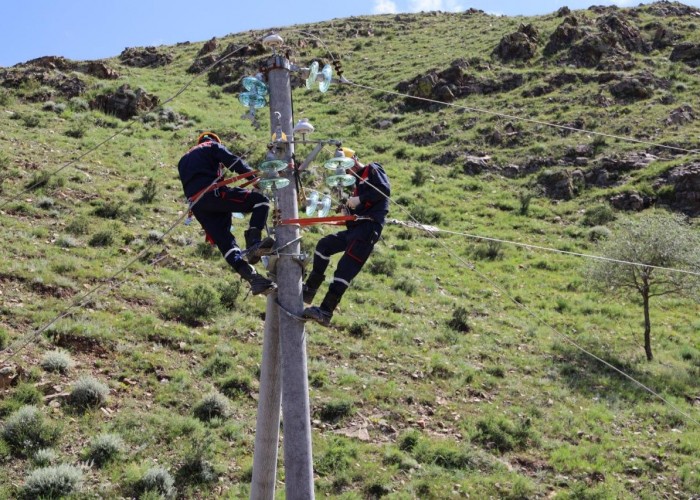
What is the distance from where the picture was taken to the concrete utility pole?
17.9ft

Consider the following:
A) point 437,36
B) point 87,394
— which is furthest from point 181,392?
point 437,36

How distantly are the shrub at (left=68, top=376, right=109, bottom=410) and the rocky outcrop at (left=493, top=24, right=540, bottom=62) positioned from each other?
127 feet

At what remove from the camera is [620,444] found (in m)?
12.7

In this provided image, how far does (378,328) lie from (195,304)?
4.35m

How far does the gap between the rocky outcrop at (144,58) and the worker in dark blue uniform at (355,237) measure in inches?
2031

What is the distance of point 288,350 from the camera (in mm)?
5691

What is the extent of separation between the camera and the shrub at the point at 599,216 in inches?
1053

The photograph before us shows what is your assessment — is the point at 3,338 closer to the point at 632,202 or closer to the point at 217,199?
the point at 217,199

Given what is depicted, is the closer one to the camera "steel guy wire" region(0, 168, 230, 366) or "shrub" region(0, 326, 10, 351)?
"steel guy wire" region(0, 168, 230, 366)

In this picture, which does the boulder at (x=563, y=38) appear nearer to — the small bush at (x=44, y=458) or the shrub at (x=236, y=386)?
the shrub at (x=236, y=386)

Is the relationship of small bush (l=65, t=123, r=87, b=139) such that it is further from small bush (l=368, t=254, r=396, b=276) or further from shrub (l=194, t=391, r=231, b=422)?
shrub (l=194, t=391, r=231, b=422)

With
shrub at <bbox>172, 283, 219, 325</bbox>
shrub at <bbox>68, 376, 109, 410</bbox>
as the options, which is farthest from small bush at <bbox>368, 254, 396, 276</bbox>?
shrub at <bbox>68, 376, 109, 410</bbox>

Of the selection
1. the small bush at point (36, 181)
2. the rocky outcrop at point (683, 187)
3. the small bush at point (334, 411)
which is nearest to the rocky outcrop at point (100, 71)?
the small bush at point (36, 181)

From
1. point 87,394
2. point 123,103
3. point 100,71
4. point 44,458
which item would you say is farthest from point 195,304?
point 100,71
